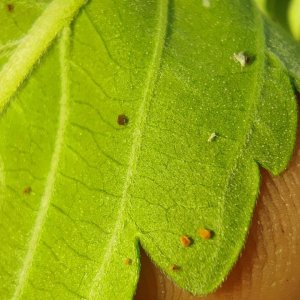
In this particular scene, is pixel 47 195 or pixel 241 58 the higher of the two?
pixel 241 58

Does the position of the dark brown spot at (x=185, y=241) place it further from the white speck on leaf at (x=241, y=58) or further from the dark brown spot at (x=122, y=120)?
the white speck on leaf at (x=241, y=58)

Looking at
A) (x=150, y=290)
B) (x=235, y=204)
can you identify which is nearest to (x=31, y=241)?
(x=150, y=290)

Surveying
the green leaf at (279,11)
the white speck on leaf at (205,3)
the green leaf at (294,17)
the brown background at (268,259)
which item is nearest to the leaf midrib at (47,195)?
the brown background at (268,259)

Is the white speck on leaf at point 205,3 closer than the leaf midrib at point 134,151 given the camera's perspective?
No

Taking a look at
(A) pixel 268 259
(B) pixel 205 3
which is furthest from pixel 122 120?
(A) pixel 268 259

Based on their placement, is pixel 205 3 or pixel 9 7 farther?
pixel 205 3

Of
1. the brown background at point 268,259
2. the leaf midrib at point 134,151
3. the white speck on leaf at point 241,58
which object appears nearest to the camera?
the leaf midrib at point 134,151

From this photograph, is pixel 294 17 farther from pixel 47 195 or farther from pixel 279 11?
pixel 47 195
